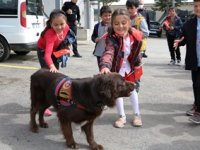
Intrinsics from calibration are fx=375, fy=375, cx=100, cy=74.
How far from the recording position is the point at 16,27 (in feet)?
34.0

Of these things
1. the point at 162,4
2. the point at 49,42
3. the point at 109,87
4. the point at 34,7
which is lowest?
the point at 109,87

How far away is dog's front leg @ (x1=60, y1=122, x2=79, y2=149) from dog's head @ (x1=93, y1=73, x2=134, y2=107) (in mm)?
644

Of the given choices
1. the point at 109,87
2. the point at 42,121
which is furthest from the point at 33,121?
the point at 109,87

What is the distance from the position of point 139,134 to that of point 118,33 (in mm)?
1477

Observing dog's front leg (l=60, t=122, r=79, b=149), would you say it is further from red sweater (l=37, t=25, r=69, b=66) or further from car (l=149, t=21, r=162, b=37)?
car (l=149, t=21, r=162, b=37)

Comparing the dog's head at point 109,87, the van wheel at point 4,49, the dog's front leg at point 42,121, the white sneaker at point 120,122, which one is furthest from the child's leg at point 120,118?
the van wheel at point 4,49

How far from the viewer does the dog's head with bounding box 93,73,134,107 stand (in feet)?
13.5

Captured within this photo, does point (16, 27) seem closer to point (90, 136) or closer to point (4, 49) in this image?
point (4, 49)

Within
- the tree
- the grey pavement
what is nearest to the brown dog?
the grey pavement

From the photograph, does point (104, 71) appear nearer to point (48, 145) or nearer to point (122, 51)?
point (122, 51)

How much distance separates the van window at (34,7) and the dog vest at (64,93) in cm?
628

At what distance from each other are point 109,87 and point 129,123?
5.89 ft

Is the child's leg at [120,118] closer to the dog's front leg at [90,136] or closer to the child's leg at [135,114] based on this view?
the child's leg at [135,114]

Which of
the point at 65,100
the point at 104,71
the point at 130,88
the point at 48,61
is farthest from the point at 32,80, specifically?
the point at 130,88
